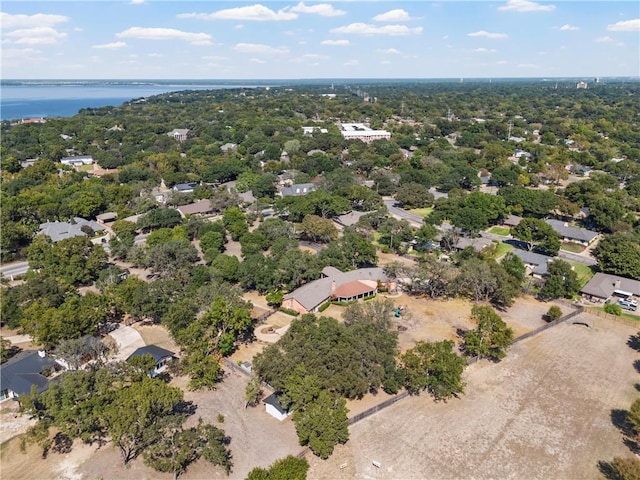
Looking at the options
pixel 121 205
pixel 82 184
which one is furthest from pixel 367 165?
pixel 82 184

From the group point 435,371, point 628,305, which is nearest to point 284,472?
point 435,371

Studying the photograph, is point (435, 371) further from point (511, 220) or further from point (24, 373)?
point (511, 220)

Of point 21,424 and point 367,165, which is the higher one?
point 367,165

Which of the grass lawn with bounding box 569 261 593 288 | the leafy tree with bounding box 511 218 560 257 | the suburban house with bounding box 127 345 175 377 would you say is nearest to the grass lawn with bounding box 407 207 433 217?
the leafy tree with bounding box 511 218 560 257

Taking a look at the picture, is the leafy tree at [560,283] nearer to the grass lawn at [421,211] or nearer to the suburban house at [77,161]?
the grass lawn at [421,211]

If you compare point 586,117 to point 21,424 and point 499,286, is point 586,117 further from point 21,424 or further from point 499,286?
point 21,424

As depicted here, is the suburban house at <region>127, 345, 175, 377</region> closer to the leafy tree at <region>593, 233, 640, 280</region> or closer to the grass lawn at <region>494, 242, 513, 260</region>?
the grass lawn at <region>494, 242, 513, 260</region>
